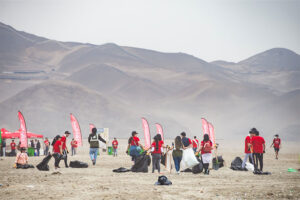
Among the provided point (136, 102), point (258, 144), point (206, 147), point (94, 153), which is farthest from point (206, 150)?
point (136, 102)

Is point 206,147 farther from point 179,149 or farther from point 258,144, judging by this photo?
point 258,144

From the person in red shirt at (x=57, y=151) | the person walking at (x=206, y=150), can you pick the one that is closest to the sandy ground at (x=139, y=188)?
the person walking at (x=206, y=150)

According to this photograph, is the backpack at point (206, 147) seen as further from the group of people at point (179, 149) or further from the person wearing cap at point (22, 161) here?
the person wearing cap at point (22, 161)

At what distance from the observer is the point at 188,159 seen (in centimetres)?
Answer: 1436

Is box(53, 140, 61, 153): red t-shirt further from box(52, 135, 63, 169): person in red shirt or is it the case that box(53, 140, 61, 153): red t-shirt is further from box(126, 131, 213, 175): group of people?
box(126, 131, 213, 175): group of people

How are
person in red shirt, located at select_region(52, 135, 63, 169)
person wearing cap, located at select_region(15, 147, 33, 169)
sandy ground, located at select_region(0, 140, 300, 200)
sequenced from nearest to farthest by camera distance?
sandy ground, located at select_region(0, 140, 300, 200) < person in red shirt, located at select_region(52, 135, 63, 169) < person wearing cap, located at select_region(15, 147, 33, 169)

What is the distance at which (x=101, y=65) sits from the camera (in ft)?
595

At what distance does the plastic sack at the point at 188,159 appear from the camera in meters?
14.3

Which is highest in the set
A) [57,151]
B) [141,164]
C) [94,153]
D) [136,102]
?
[136,102]

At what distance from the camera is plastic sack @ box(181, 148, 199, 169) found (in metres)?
14.3

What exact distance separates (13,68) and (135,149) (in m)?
171

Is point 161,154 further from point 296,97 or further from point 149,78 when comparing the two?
point 149,78

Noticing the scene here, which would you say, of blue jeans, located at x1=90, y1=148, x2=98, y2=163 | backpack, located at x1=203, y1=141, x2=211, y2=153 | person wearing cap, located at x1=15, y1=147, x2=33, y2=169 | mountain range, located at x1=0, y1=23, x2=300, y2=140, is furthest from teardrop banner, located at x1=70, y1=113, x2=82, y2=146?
mountain range, located at x1=0, y1=23, x2=300, y2=140

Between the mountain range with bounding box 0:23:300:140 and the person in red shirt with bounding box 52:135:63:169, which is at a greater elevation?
the mountain range with bounding box 0:23:300:140
